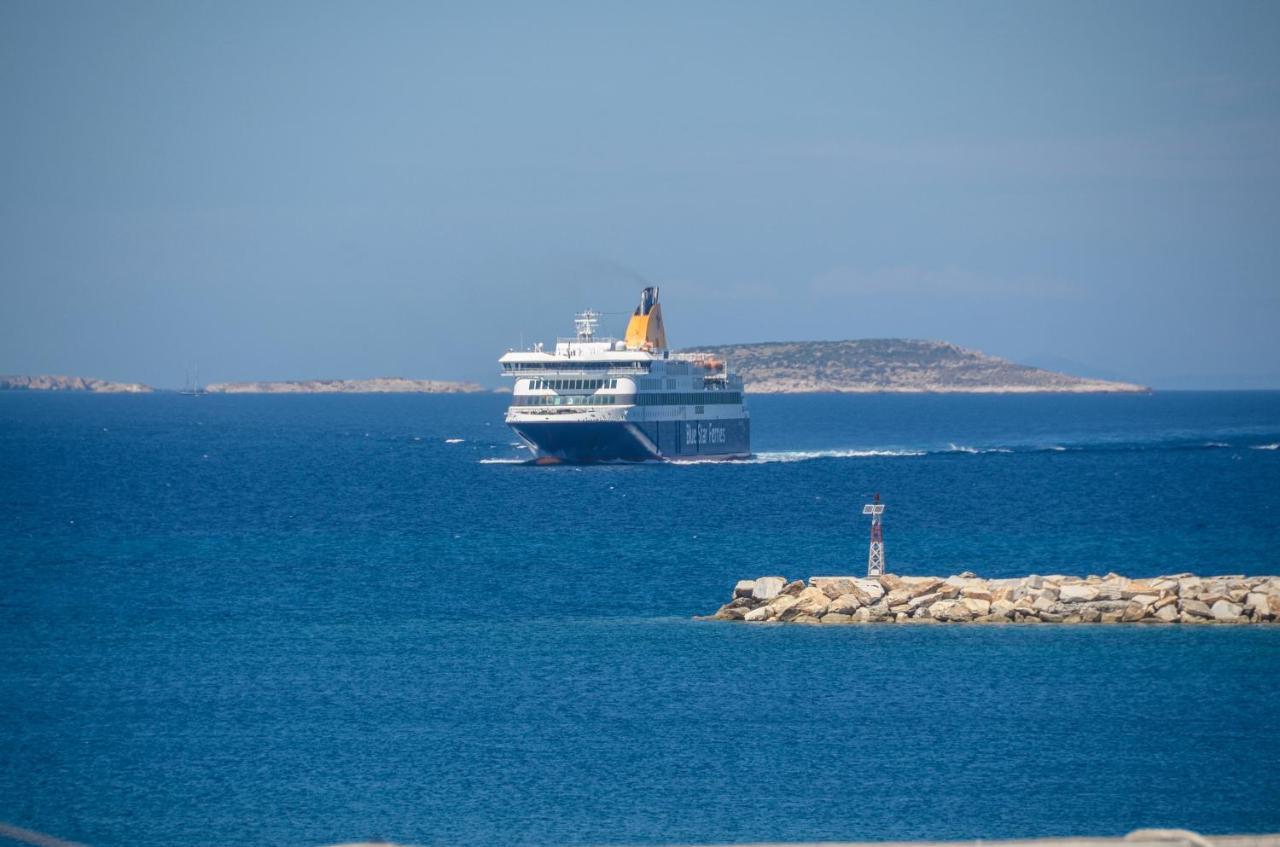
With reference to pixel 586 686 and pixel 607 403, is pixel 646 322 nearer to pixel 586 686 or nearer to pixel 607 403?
pixel 607 403

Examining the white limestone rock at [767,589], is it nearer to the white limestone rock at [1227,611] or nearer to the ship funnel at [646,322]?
the white limestone rock at [1227,611]

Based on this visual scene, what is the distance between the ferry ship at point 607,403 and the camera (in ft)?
300

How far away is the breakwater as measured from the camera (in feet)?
126

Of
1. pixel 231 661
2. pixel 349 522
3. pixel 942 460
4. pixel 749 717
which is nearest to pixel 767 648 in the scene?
pixel 749 717

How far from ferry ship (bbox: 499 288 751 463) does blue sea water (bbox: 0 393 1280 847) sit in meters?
21.3

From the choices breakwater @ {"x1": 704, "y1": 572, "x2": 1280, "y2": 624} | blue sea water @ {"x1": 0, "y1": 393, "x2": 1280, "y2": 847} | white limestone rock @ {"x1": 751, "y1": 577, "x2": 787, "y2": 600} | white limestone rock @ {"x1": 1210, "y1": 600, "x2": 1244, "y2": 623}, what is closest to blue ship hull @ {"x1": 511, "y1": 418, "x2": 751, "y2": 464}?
blue sea water @ {"x1": 0, "y1": 393, "x2": 1280, "y2": 847}

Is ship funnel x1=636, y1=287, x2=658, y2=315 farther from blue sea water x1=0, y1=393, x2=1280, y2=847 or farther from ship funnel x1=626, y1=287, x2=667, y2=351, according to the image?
blue sea water x1=0, y1=393, x2=1280, y2=847

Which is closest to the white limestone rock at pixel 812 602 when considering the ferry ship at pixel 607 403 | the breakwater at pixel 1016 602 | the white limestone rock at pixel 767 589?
the breakwater at pixel 1016 602

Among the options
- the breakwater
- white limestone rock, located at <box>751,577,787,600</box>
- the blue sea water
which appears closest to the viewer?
the blue sea water

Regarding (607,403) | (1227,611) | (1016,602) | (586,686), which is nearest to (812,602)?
(1016,602)

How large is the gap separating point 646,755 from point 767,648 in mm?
9265

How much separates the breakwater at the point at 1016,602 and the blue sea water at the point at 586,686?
0.92 metres

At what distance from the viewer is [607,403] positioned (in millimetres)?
92125

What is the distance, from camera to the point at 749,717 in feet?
95.5
